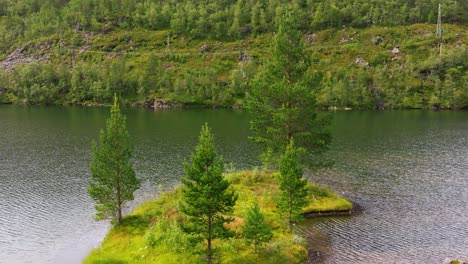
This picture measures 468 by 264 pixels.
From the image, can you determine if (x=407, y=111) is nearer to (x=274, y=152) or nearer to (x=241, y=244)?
(x=274, y=152)

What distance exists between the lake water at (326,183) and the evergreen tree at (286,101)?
11535 millimetres

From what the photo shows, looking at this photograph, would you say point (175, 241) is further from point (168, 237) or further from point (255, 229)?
point (255, 229)

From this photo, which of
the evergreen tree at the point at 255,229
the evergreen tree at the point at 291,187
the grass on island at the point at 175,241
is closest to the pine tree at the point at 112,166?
the grass on island at the point at 175,241

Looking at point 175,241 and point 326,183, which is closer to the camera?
point 175,241

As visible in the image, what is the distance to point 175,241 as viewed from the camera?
41.5 metres

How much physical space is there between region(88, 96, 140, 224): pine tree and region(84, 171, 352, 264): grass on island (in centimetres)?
307

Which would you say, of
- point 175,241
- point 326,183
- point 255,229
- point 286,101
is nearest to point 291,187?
point 255,229

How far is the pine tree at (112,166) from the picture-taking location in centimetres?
4788

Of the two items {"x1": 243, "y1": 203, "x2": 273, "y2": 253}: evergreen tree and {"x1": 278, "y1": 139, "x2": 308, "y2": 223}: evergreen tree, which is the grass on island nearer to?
{"x1": 243, "y1": 203, "x2": 273, "y2": 253}: evergreen tree

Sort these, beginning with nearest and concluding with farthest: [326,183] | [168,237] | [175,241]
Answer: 1. [175,241]
2. [168,237]
3. [326,183]

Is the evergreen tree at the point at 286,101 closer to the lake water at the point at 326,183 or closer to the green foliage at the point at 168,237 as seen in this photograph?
the lake water at the point at 326,183

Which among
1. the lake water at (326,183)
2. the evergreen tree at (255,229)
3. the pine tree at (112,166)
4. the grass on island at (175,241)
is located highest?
the pine tree at (112,166)

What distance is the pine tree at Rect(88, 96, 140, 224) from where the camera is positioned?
47.9 metres

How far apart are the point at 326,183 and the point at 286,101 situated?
1736 centimetres
